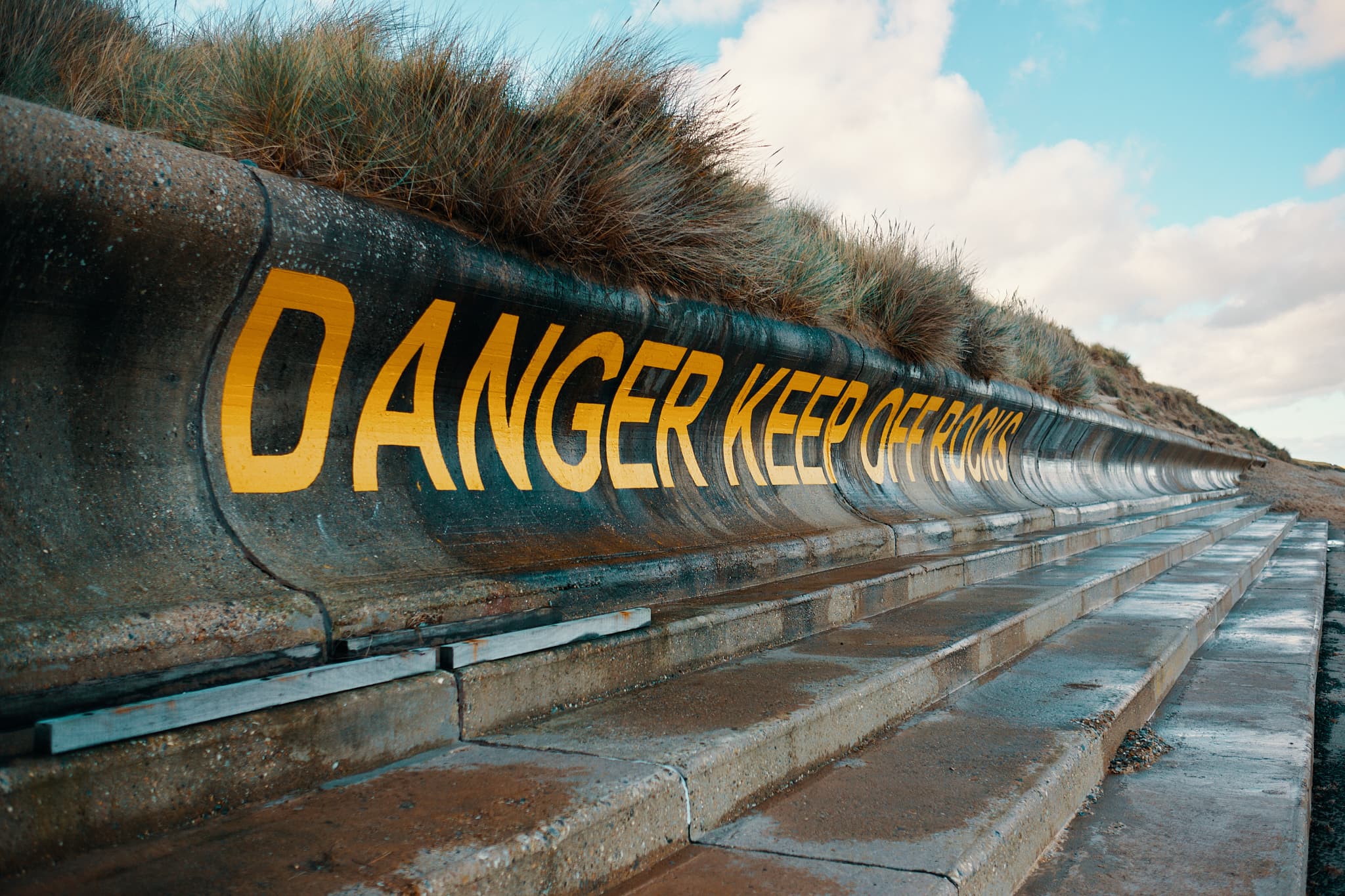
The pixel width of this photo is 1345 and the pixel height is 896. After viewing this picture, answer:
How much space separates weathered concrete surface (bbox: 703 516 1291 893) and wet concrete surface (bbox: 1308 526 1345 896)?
0.56 metres

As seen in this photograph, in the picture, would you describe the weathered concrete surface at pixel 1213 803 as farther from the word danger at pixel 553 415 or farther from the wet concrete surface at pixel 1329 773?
the word danger at pixel 553 415

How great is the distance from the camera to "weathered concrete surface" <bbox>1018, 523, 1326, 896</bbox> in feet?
6.72

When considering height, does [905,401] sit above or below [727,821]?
above

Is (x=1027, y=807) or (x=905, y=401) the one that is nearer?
Answer: (x=1027, y=807)

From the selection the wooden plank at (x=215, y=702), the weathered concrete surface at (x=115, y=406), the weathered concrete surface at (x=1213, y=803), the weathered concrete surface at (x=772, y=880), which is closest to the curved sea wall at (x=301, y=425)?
the weathered concrete surface at (x=115, y=406)

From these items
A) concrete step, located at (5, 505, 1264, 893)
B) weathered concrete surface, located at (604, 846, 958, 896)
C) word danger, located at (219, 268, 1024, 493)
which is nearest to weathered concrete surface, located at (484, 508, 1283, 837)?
concrete step, located at (5, 505, 1264, 893)

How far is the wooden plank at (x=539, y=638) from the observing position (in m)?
2.18

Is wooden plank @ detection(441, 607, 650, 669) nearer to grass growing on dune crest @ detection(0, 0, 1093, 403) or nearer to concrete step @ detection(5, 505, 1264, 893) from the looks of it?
concrete step @ detection(5, 505, 1264, 893)

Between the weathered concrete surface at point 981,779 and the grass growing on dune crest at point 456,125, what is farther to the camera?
the grass growing on dune crest at point 456,125

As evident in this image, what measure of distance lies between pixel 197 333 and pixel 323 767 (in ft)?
3.82

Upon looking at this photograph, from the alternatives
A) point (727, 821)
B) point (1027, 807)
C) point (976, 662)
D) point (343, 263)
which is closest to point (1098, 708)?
point (976, 662)

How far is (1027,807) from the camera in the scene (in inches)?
82.3

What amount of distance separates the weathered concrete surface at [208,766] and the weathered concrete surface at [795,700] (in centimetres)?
25

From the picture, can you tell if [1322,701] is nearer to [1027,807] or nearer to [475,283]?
[1027,807]
